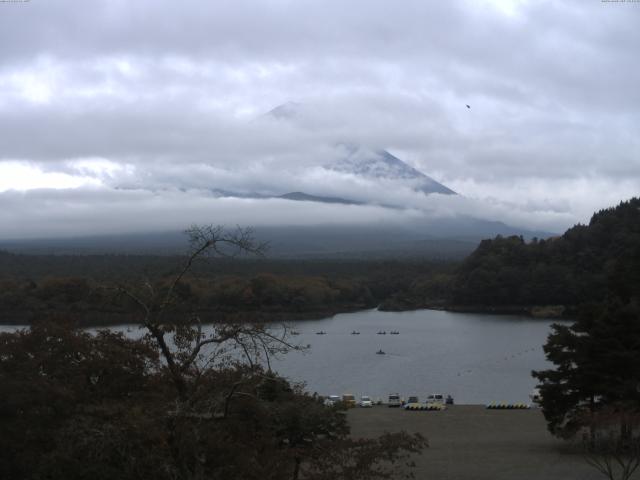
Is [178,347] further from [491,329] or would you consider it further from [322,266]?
[322,266]

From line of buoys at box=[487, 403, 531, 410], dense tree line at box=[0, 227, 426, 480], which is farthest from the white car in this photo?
dense tree line at box=[0, 227, 426, 480]

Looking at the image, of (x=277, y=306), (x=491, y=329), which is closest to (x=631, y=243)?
(x=491, y=329)

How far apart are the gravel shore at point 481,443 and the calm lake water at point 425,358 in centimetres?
252

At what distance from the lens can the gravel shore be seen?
1145cm

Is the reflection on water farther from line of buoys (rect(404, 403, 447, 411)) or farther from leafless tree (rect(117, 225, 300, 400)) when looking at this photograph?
leafless tree (rect(117, 225, 300, 400))

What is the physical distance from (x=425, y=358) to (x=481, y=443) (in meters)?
15.7

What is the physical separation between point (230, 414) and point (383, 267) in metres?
58.1

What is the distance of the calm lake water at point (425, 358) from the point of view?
2322 centimetres

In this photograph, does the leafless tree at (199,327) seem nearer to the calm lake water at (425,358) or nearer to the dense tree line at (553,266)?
the calm lake water at (425,358)

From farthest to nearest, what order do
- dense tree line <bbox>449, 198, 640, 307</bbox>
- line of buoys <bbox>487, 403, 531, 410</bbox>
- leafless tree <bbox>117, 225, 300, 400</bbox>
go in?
dense tree line <bbox>449, 198, 640, 307</bbox> < line of buoys <bbox>487, 403, 531, 410</bbox> < leafless tree <bbox>117, 225, 300, 400</bbox>

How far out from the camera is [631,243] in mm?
45125

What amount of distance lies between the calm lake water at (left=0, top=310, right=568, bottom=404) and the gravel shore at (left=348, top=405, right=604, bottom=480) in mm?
2520

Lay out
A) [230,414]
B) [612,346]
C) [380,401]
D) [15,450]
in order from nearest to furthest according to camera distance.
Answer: [230,414], [15,450], [612,346], [380,401]

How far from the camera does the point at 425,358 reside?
1175 inches
